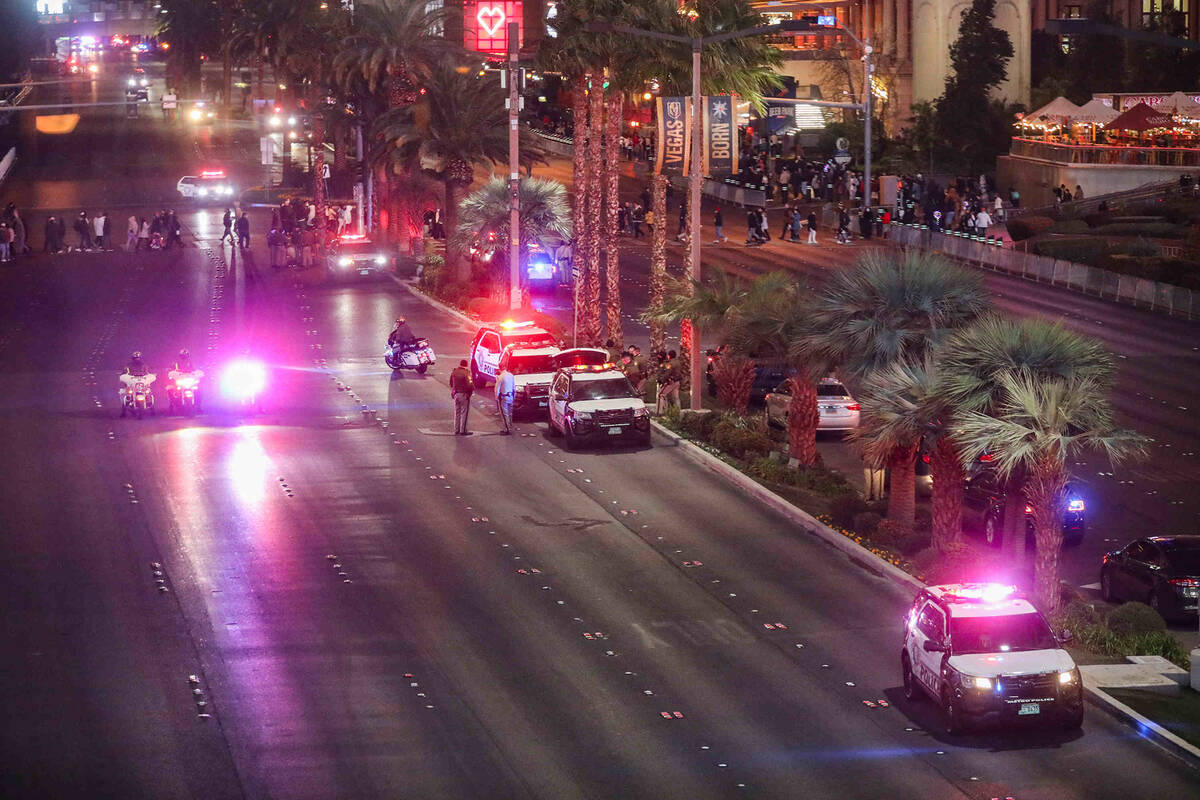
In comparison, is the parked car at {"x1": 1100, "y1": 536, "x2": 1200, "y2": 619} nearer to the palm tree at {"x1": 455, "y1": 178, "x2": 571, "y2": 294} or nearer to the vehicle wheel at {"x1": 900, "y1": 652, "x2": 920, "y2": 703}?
the vehicle wheel at {"x1": 900, "y1": 652, "x2": 920, "y2": 703}

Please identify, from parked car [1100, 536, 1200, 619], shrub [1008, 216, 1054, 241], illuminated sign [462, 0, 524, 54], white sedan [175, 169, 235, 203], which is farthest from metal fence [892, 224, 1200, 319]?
white sedan [175, 169, 235, 203]

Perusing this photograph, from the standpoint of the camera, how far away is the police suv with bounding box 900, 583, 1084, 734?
70.4 feet

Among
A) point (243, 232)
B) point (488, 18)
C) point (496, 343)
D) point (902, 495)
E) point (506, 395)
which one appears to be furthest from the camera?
point (488, 18)

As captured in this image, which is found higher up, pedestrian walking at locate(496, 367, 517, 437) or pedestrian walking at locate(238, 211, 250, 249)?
pedestrian walking at locate(238, 211, 250, 249)

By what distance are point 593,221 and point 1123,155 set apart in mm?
36970

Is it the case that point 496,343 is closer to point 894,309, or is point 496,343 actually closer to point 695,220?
point 695,220

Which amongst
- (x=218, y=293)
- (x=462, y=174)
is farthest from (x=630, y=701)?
(x=462, y=174)

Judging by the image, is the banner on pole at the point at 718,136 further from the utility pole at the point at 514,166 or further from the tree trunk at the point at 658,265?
the utility pole at the point at 514,166

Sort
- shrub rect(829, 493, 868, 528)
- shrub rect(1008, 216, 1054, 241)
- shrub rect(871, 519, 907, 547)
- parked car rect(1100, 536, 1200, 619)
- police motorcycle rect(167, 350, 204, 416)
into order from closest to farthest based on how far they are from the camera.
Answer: parked car rect(1100, 536, 1200, 619), shrub rect(871, 519, 907, 547), shrub rect(829, 493, 868, 528), police motorcycle rect(167, 350, 204, 416), shrub rect(1008, 216, 1054, 241)

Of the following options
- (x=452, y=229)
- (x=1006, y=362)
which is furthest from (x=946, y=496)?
(x=452, y=229)

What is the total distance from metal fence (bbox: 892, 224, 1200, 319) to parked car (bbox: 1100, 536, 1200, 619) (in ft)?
101

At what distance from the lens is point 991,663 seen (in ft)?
71.0

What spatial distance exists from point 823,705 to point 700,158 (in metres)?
21.9

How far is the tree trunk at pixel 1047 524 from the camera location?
26.4 m
